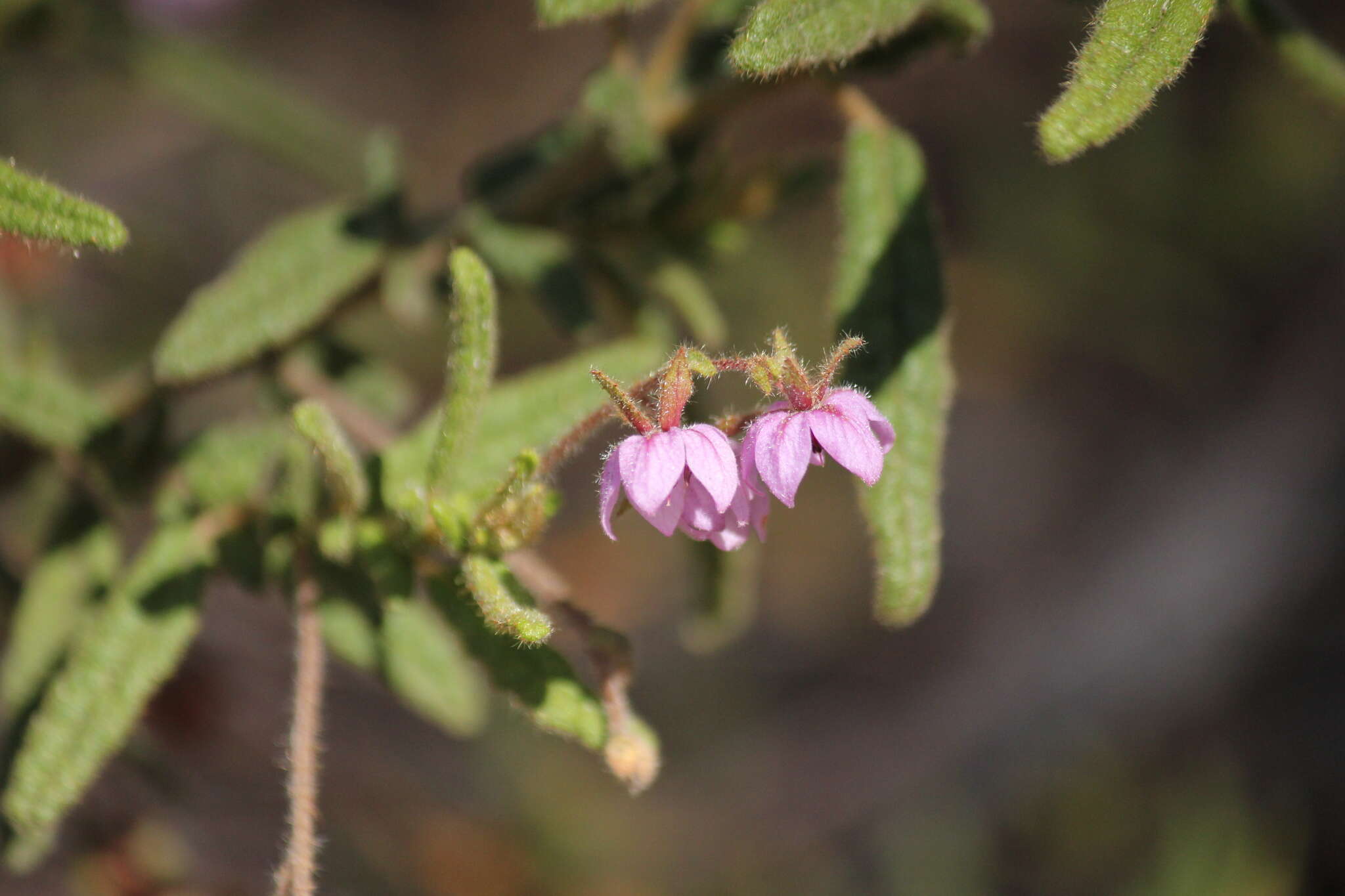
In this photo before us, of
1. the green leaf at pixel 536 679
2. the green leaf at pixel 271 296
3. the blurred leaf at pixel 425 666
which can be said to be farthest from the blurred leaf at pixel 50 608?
the green leaf at pixel 536 679

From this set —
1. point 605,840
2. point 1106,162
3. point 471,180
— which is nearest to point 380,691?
point 605,840

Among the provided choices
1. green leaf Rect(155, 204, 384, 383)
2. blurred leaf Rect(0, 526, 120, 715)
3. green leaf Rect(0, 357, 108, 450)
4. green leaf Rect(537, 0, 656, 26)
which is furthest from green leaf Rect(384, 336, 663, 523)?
blurred leaf Rect(0, 526, 120, 715)

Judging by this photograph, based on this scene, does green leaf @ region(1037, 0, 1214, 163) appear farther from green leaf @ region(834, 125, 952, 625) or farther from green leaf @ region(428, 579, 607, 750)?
green leaf @ region(428, 579, 607, 750)

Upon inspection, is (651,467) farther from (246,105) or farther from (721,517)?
(246,105)

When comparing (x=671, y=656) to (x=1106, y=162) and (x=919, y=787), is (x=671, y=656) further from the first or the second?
(x=1106, y=162)

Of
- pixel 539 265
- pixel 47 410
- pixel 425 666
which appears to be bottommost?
pixel 425 666

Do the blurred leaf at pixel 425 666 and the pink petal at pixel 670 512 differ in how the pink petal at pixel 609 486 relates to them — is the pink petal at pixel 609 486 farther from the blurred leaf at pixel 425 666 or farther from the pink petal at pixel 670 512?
the blurred leaf at pixel 425 666

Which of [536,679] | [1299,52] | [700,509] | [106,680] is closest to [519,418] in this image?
[536,679]
